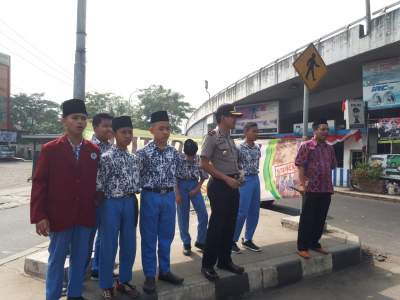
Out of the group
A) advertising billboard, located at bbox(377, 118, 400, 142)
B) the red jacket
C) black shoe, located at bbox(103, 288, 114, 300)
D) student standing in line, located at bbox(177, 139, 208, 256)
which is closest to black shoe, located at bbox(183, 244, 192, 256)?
student standing in line, located at bbox(177, 139, 208, 256)

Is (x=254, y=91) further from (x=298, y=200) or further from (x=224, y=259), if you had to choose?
(x=224, y=259)

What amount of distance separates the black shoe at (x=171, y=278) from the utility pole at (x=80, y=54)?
2.21 m

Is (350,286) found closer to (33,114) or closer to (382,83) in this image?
(382,83)

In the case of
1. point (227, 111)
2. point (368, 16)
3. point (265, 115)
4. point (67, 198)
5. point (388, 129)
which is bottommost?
point (67, 198)

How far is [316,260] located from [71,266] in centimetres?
299

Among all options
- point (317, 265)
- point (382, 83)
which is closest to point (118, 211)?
point (317, 265)

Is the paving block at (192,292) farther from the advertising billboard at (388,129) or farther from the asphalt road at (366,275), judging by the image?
the advertising billboard at (388,129)

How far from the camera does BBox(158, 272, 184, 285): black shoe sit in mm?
3887

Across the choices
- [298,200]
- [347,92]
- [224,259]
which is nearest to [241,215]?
[224,259]

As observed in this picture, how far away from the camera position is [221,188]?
4133mm

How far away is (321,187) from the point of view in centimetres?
492

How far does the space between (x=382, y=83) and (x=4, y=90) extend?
37374mm

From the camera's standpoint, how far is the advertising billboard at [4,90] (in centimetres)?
4016

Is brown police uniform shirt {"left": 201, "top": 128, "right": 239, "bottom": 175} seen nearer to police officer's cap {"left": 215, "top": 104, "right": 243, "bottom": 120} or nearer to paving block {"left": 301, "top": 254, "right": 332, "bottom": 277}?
police officer's cap {"left": 215, "top": 104, "right": 243, "bottom": 120}
